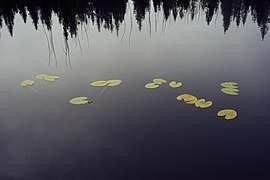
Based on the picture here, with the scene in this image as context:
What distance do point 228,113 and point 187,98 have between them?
18.2 inches

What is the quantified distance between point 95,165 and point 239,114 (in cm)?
148

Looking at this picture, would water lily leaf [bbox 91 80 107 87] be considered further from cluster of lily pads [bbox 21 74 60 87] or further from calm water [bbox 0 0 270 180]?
cluster of lily pads [bbox 21 74 60 87]

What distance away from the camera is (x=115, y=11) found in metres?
6.92

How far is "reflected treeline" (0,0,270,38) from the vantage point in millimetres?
5836

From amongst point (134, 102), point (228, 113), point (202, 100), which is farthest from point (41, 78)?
point (228, 113)

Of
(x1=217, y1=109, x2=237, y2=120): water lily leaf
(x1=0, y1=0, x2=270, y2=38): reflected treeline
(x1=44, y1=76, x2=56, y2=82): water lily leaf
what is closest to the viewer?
(x1=217, y1=109, x2=237, y2=120): water lily leaf

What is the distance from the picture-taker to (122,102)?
3074 millimetres

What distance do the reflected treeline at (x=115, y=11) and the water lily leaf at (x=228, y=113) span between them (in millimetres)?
2846

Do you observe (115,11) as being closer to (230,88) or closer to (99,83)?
(99,83)

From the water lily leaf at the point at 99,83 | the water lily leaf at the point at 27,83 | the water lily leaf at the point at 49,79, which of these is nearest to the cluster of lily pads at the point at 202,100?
the water lily leaf at the point at 99,83

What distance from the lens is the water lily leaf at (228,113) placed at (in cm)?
276

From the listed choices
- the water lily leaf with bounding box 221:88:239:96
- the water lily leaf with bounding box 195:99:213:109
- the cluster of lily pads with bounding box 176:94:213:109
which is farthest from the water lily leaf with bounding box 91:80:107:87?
the water lily leaf with bounding box 221:88:239:96

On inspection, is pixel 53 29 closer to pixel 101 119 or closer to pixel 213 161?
pixel 101 119

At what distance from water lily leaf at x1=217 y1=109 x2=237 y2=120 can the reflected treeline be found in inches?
112
